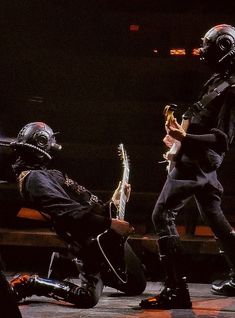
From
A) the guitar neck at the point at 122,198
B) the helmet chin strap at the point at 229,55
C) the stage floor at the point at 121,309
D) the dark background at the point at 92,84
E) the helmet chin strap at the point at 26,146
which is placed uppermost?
the helmet chin strap at the point at 229,55

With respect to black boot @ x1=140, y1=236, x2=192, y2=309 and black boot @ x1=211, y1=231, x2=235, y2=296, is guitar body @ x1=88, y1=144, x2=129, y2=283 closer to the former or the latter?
black boot @ x1=140, y1=236, x2=192, y2=309

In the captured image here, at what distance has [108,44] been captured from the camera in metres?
14.7

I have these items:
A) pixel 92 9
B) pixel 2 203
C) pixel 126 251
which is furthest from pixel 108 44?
pixel 126 251

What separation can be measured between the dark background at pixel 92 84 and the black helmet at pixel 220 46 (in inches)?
267

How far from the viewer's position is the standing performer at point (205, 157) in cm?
521

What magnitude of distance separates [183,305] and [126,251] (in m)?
0.90

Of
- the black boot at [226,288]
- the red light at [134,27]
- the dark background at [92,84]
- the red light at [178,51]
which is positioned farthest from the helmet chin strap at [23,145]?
the red light at [134,27]

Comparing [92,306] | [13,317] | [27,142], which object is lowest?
[92,306]

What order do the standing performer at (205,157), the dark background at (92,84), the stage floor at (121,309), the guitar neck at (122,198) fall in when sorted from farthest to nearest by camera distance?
the dark background at (92,84) → the guitar neck at (122,198) → the standing performer at (205,157) → the stage floor at (121,309)

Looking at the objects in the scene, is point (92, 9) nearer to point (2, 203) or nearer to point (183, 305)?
point (2, 203)

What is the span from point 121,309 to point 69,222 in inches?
34.0

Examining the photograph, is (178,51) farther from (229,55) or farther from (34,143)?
(34,143)

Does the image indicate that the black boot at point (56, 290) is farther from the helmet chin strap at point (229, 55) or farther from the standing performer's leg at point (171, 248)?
the helmet chin strap at point (229, 55)

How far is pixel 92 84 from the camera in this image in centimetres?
1389
